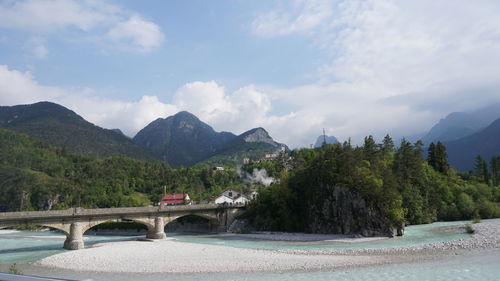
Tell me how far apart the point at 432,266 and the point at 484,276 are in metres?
4.27

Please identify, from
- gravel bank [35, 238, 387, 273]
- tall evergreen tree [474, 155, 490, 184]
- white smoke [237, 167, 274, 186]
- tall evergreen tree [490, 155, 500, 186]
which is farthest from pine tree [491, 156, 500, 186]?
gravel bank [35, 238, 387, 273]

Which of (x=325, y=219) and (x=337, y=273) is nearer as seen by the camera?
(x=337, y=273)

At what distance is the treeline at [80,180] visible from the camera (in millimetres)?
126500


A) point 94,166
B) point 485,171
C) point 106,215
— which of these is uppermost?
point 94,166

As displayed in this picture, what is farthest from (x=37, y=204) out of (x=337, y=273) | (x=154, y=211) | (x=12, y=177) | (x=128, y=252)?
(x=337, y=273)

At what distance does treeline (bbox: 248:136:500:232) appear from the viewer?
55719 mm

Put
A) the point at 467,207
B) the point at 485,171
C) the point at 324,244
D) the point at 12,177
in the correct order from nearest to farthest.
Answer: the point at 324,244, the point at 467,207, the point at 485,171, the point at 12,177

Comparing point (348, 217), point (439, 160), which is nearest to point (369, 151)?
point (348, 217)

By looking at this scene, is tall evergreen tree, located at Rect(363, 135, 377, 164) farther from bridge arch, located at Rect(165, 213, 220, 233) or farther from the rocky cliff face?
bridge arch, located at Rect(165, 213, 220, 233)

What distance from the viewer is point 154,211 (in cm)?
5916

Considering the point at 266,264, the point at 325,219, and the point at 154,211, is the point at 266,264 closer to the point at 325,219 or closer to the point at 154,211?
the point at 325,219

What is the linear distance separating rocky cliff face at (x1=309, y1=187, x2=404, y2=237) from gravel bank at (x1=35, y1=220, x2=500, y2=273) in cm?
1259

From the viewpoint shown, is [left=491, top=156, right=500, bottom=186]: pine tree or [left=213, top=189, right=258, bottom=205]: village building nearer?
[left=491, top=156, right=500, bottom=186]: pine tree

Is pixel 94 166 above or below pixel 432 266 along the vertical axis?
above
